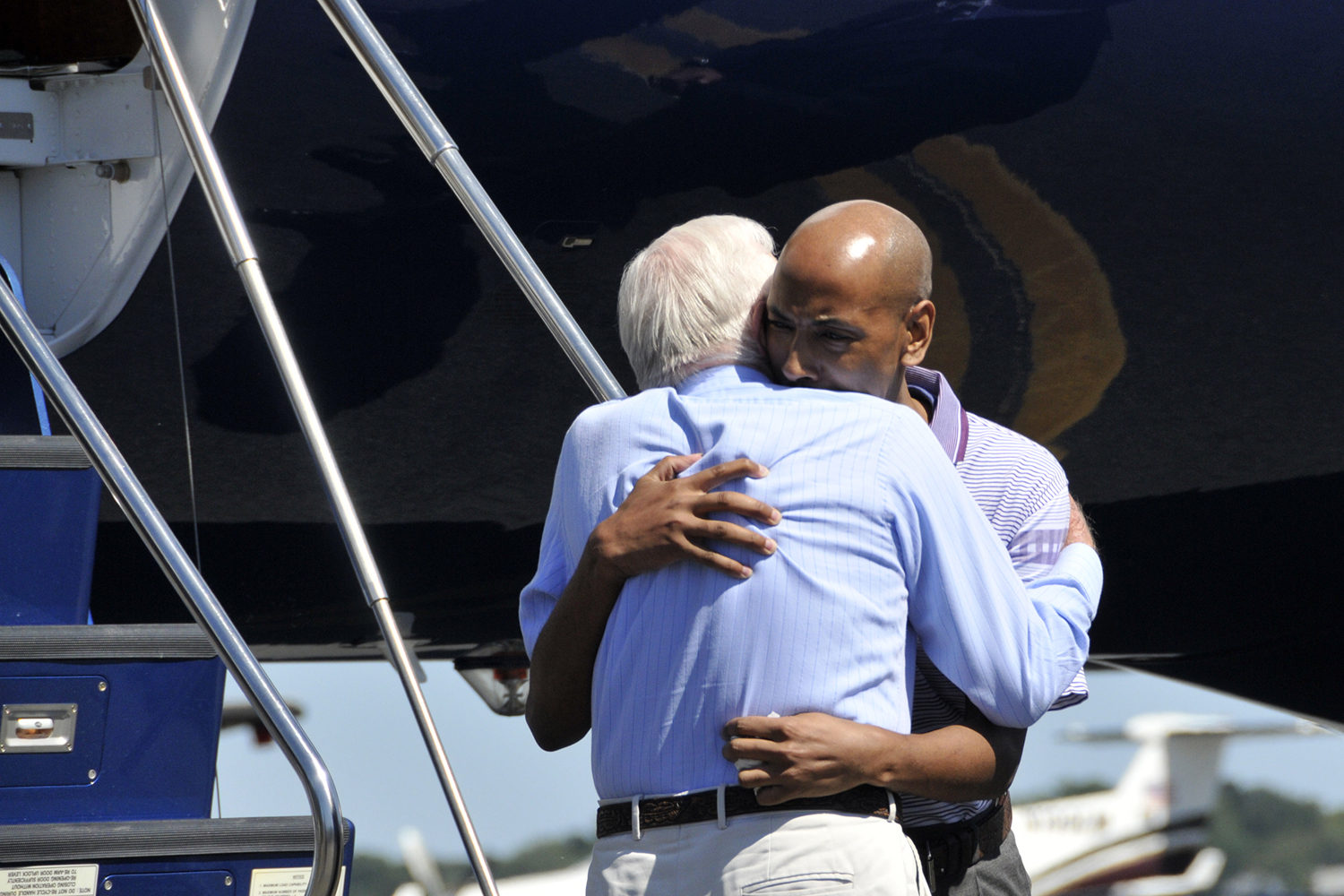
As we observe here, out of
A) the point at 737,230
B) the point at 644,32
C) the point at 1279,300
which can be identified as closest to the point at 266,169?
the point at 644,32

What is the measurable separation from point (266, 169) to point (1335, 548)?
2.00m

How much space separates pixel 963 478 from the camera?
3.78 feet

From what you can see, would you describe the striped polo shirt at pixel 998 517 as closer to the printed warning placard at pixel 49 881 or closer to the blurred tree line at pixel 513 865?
the printed warning placard at pixel 49 881

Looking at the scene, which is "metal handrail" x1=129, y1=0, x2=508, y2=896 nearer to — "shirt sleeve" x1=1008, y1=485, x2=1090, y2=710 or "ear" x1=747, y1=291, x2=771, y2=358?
"ear" x1=747, y1=291, x2=771, y2=358

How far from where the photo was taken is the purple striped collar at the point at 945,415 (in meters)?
1.18

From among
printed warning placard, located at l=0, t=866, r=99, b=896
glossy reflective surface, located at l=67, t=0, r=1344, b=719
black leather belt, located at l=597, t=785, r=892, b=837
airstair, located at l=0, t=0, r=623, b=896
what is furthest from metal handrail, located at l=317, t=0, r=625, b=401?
glossy reflective surface, located at l=67, t=0, r=1344, b=719

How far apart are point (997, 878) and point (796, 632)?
380mm

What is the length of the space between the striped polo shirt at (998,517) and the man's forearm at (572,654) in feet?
0.86

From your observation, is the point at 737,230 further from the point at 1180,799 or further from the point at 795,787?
the point at 1180,799

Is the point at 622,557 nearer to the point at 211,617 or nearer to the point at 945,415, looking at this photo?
the point at 945,415

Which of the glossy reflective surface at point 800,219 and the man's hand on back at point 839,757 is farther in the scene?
the glossy reflective surface at point 800,219

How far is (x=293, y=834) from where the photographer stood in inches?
57.3

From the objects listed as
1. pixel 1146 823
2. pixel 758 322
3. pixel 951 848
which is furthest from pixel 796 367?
pixel 1146 823

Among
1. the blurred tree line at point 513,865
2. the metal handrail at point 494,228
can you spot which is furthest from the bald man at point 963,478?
the blurred tree line at point 513,865
